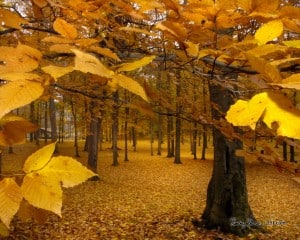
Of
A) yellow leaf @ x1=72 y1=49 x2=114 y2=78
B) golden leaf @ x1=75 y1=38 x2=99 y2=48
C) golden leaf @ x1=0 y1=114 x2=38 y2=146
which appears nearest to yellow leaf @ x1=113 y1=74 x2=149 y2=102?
yellow leaf @ x1=72 y1=49 x2=114 y2=78

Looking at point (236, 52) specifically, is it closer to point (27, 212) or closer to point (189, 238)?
point (27, 212)

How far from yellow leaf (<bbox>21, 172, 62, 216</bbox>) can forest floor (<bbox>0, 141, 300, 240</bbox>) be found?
2.44 m

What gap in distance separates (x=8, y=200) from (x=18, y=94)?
→ 9.2 inches

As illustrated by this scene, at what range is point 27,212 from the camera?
100 cm

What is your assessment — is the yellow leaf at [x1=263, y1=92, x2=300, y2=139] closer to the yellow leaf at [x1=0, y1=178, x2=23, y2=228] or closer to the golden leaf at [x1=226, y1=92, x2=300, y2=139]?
the golden leaf at [x1=226, y1=92, x2=300, y2=139]

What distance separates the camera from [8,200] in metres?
0.65

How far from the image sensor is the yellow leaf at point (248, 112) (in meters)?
0.60

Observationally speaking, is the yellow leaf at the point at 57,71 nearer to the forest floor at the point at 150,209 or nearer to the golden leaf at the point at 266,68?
the golden leaf at the point at 266,68

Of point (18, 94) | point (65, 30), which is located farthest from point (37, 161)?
point (65, 30)

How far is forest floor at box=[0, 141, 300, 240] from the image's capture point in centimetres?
697

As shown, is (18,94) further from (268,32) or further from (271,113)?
(268,32)

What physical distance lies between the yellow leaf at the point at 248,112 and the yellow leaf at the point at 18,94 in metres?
0.39

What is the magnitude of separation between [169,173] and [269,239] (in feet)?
33.5

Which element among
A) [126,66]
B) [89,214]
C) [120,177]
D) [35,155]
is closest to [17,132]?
[35,155]
